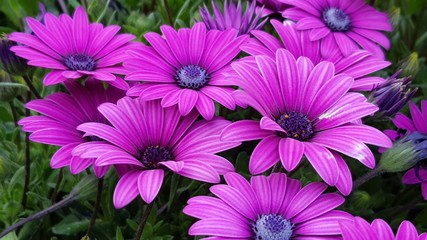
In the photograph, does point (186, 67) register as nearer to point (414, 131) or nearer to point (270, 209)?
point (270, 209)

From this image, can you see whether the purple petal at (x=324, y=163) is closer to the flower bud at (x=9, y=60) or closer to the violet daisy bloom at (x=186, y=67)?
the violet daisy bloom at (x=186, y=67)

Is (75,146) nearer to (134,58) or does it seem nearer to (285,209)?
(134,58)

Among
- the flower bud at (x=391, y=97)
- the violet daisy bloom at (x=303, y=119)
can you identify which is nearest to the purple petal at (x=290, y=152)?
the violet daisy bloom at (x=303, y=119)

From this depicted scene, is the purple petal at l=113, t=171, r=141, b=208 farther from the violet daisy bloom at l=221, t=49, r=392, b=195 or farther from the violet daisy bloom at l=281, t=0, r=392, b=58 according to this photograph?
the violet daisy bloom at l=281, t=0, r=392, b=58

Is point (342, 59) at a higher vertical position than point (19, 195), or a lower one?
higher

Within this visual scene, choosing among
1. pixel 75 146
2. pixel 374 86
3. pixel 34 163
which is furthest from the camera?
pixel 34 163

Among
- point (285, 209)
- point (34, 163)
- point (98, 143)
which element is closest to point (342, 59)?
point (285, 209)

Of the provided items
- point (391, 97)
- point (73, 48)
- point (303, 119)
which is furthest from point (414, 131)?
point (73, 48)
